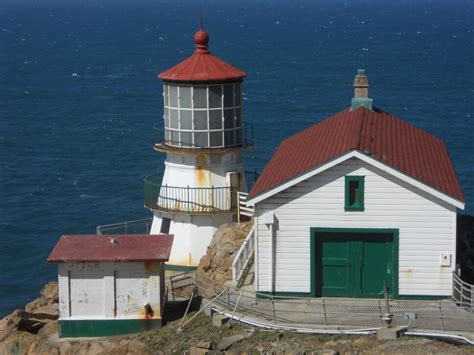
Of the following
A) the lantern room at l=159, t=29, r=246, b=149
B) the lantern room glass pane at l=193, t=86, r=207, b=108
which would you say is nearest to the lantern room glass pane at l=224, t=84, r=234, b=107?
the lantern room at l=159, t=29, r=246, b=149

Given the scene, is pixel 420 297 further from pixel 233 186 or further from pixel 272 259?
pixel 233 186

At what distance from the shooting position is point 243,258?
26.3 metres

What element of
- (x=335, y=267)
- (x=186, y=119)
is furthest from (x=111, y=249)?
(x=186, y=119)

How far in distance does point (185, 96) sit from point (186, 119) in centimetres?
59

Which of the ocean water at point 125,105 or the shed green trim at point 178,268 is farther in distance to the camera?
the ocean water at point 125,105

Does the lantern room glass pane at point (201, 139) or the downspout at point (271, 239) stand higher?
the lantern room glass pane at point (201, 139)

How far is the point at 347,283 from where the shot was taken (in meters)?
24.3

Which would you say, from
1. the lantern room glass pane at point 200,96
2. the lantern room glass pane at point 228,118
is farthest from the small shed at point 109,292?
the lantern room glass pane at point 228,118

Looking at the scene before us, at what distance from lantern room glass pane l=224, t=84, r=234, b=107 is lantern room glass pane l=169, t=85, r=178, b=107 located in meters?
1.23

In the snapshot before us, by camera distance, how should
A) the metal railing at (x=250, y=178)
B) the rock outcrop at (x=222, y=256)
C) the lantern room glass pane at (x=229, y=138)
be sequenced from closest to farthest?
the rock outcrop at (x=222, y=256)
the lantern room glass pane at (x=229, y=138)
the metal railing at (x=250, y=178)

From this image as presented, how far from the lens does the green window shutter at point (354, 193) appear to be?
2369 centimetres

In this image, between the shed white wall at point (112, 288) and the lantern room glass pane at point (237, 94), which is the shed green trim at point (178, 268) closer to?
the lantern room glass pane at point (237, 94)

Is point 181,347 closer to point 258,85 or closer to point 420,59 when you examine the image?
point 258,85

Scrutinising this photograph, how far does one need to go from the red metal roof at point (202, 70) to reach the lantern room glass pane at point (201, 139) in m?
1.43
